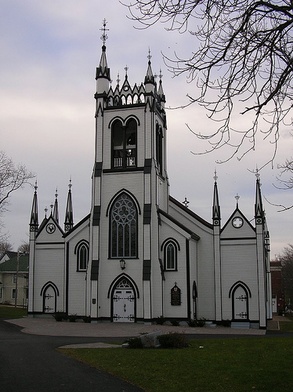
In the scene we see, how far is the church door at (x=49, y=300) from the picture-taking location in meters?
43.1

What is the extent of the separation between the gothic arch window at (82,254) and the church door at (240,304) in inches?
465

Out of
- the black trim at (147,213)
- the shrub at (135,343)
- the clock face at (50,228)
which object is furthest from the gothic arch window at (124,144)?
the shrub at (135,343)

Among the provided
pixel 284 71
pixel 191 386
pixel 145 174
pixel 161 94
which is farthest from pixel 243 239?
pixel 284 71

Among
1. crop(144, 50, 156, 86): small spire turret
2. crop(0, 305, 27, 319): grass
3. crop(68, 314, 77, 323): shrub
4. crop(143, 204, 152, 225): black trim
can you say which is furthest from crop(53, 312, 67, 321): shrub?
crop(144, 50, 156, 86): small spire turret

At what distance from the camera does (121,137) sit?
42.8m

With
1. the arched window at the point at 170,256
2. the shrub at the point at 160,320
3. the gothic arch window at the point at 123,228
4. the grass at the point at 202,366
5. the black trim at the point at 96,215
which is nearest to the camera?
the grass at the point at 202,366

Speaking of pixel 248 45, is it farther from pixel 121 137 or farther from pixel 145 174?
pixel 121 137

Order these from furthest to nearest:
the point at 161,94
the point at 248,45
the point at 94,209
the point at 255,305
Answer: the point at 161,94 → the point at 94,209 → the point at 255,305 → the point at 248,45

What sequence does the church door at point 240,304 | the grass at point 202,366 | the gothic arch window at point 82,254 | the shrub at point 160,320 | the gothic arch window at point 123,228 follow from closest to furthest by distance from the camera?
the grass at point 202,366 < the shrub at point 160,320 < the church door at point 240,304 < the gothic arch window at point 123,228 < the gothic arch window at point 82,254

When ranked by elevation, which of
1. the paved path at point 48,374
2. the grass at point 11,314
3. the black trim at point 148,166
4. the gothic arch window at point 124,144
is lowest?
the grass at point 11,314

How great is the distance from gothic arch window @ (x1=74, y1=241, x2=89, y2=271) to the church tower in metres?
2.09

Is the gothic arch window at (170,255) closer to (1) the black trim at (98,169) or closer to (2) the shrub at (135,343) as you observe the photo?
(1) the black trim at (98,169)

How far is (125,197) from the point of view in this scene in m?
40.7

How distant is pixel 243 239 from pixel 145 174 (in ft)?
28.9
